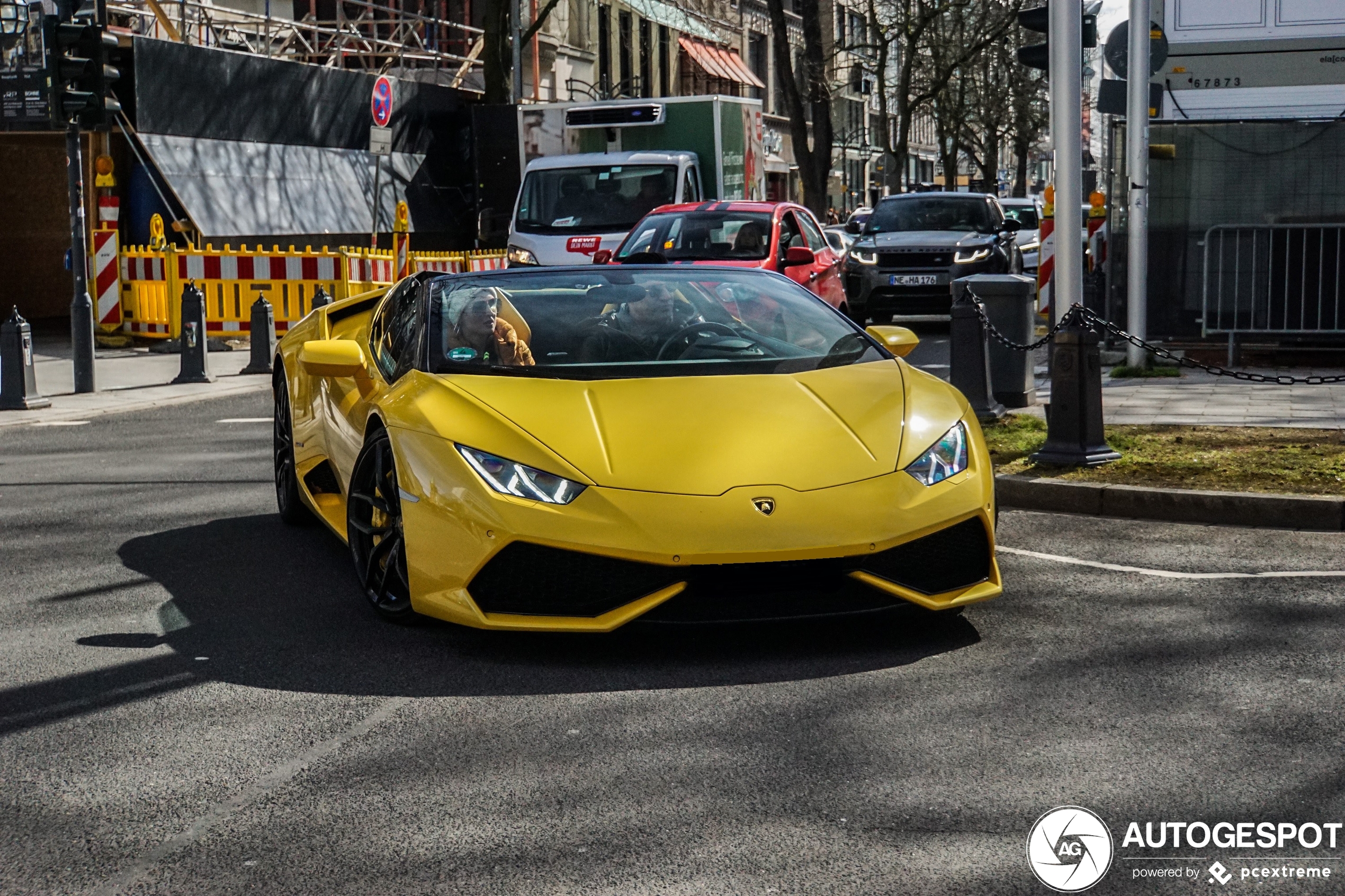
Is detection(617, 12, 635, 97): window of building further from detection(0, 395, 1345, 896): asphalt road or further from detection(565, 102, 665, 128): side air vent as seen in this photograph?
detection(0, 395, 1345, 896): asphalt road

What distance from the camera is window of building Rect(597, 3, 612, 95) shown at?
50.2 metres

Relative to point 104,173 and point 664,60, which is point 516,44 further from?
point 664,60

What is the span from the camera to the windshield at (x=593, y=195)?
21031 mm

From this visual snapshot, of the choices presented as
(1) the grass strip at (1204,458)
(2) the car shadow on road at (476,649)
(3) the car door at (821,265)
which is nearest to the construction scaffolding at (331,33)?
(3) the car door at (821,265)

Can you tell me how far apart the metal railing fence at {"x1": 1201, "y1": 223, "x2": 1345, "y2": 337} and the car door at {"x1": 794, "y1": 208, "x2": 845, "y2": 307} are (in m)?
3.39

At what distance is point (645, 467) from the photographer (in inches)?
211

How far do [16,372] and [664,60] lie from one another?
44.7 metres

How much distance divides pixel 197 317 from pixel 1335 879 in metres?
14.2

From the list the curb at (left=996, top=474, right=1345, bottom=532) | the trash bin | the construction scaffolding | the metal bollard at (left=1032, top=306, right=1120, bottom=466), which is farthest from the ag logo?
the construction scaffolding

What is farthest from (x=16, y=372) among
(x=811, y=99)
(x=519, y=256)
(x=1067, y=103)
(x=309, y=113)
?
(x=811, y=99)

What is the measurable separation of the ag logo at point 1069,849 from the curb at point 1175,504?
4.35 m

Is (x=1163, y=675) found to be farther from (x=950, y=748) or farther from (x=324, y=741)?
(x=324, y=741)

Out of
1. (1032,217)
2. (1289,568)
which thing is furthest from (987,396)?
(1032,217)

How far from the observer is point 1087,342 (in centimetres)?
900
